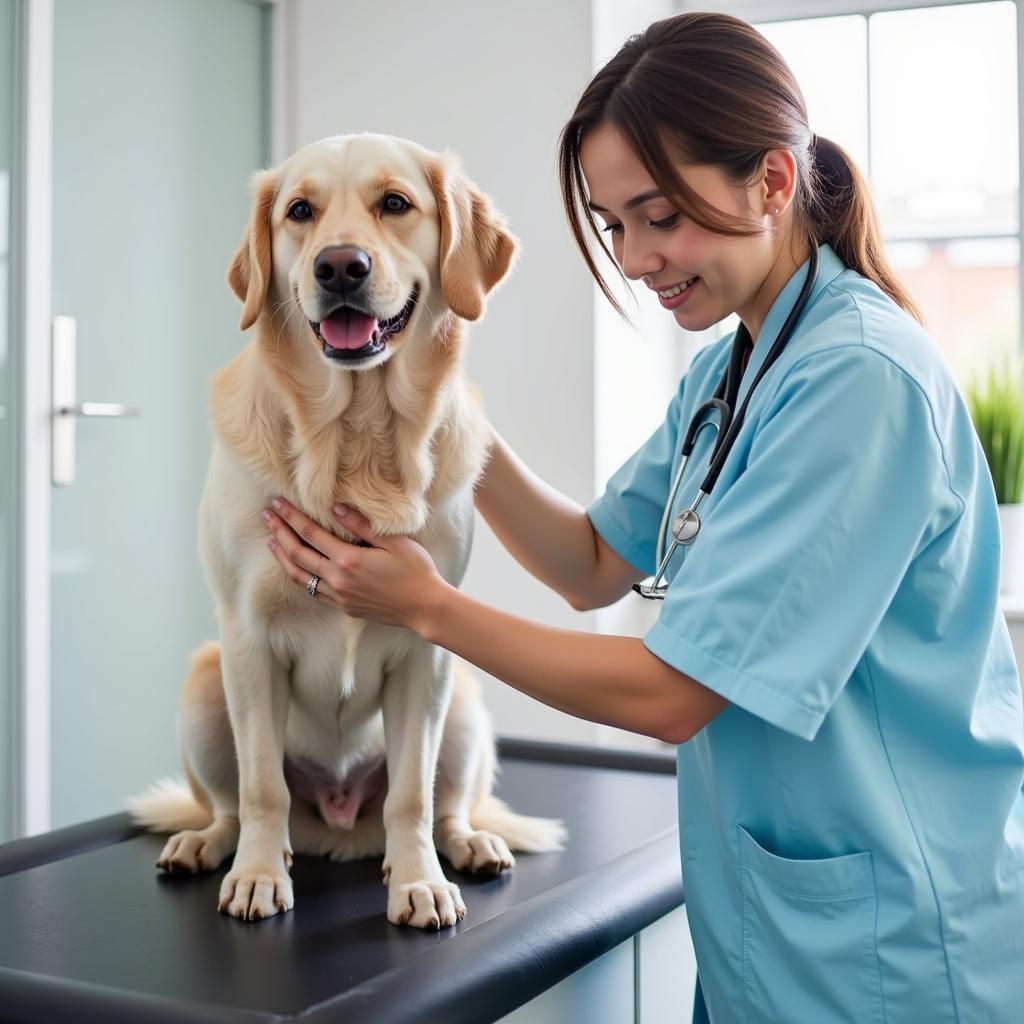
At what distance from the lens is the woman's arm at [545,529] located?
5.33ft

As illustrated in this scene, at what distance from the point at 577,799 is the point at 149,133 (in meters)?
2.02

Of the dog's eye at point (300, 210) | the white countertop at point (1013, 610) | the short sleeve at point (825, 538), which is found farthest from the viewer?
the white countertop at point (1013, 610)

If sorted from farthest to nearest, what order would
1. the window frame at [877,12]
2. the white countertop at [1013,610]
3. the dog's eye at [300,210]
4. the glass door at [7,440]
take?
the window frame at [877,12]
the white countertop at [1013,610]
the glass door at [7,440]
the dog's eye at [300,210]

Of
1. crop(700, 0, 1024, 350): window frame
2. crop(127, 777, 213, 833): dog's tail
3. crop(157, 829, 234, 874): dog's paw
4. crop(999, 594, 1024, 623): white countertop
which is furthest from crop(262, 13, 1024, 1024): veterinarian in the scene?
crop(700, 0, 1024, 350): window frame

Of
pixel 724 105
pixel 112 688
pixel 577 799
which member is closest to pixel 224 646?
pixel 577 799

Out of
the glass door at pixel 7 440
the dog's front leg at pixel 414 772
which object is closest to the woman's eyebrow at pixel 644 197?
the dog's front leg at pixel 414 772

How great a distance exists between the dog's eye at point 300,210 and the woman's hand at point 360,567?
0.31 m

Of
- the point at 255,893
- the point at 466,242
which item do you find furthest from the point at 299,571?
the point at 466,242

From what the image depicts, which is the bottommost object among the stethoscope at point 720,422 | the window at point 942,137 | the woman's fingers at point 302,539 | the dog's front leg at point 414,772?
the dog's front leg at point 414,772

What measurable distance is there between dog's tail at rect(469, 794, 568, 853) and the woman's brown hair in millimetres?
757

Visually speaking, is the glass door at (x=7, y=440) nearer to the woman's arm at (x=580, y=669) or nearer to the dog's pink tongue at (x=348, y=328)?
the dog's pink tongue at (x=348, y=328)

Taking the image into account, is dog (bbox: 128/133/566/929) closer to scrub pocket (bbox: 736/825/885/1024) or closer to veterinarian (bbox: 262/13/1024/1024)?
veterinarian (bbox: 262/13/1024/1024)

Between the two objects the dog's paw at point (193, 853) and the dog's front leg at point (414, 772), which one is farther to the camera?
the dog's paw at point (193, 853)

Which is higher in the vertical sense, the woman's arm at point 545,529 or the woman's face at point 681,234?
the woman's face at point 681,234
